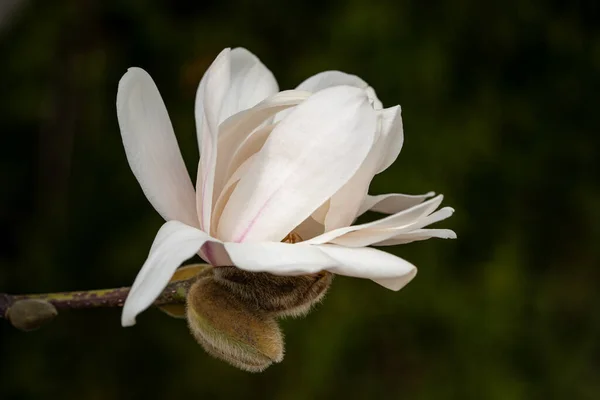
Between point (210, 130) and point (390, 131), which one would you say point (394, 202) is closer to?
point (390, 131)

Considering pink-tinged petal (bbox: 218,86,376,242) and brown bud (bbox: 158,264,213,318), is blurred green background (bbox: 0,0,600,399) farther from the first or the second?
pink-tinged petal (bbox: 218,86,376,242)

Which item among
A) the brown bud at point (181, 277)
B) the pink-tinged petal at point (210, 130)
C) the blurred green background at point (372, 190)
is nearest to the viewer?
the pink-tinged petal at point (210, 130)

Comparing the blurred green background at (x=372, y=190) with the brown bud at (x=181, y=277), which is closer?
the brown bud at (x=181, y=277)

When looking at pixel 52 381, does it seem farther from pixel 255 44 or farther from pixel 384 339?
pixel 255 44

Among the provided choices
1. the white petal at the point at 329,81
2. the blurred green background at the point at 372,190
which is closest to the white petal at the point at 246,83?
the white petal at the point at 329,81

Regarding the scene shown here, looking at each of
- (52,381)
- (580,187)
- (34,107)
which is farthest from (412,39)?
(52,381)

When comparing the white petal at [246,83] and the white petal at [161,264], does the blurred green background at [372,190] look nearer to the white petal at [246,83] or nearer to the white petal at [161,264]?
the white petal at [246,83]

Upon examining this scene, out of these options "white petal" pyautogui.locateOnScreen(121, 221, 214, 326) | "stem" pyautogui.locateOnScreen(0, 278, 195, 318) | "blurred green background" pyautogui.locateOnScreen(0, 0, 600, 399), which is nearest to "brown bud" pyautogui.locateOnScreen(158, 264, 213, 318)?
"stem" pyautogui.locateOnScreen(0, 278, 195, 318)

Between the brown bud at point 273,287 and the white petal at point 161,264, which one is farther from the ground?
the white petal at point 161,264
